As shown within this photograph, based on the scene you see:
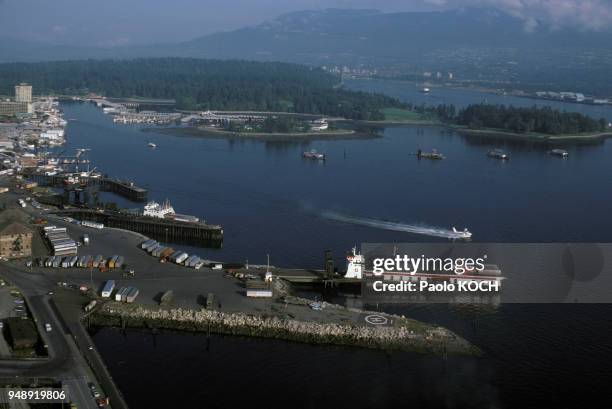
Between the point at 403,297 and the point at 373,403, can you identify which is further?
the point at 403,297

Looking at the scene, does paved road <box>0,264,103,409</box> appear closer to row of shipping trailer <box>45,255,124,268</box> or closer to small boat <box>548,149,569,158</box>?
row of shipping trailer <box>45,255,124,268</box>

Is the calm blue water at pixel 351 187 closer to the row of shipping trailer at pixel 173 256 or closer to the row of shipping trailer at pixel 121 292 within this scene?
the row of shipping trailer at pixel 173 256

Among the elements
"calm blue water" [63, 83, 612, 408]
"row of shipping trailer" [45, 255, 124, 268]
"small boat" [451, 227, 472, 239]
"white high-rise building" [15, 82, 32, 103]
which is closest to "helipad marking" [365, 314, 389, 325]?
"calm blue water" [63, 83, 612, 408]

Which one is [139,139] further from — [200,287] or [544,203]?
[200,287]

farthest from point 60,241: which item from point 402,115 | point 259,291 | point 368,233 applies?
point 402,115

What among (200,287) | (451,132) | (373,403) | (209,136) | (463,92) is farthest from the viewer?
(463,92)

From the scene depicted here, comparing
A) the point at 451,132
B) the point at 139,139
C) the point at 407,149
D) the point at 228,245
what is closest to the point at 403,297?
the point at 228,245
